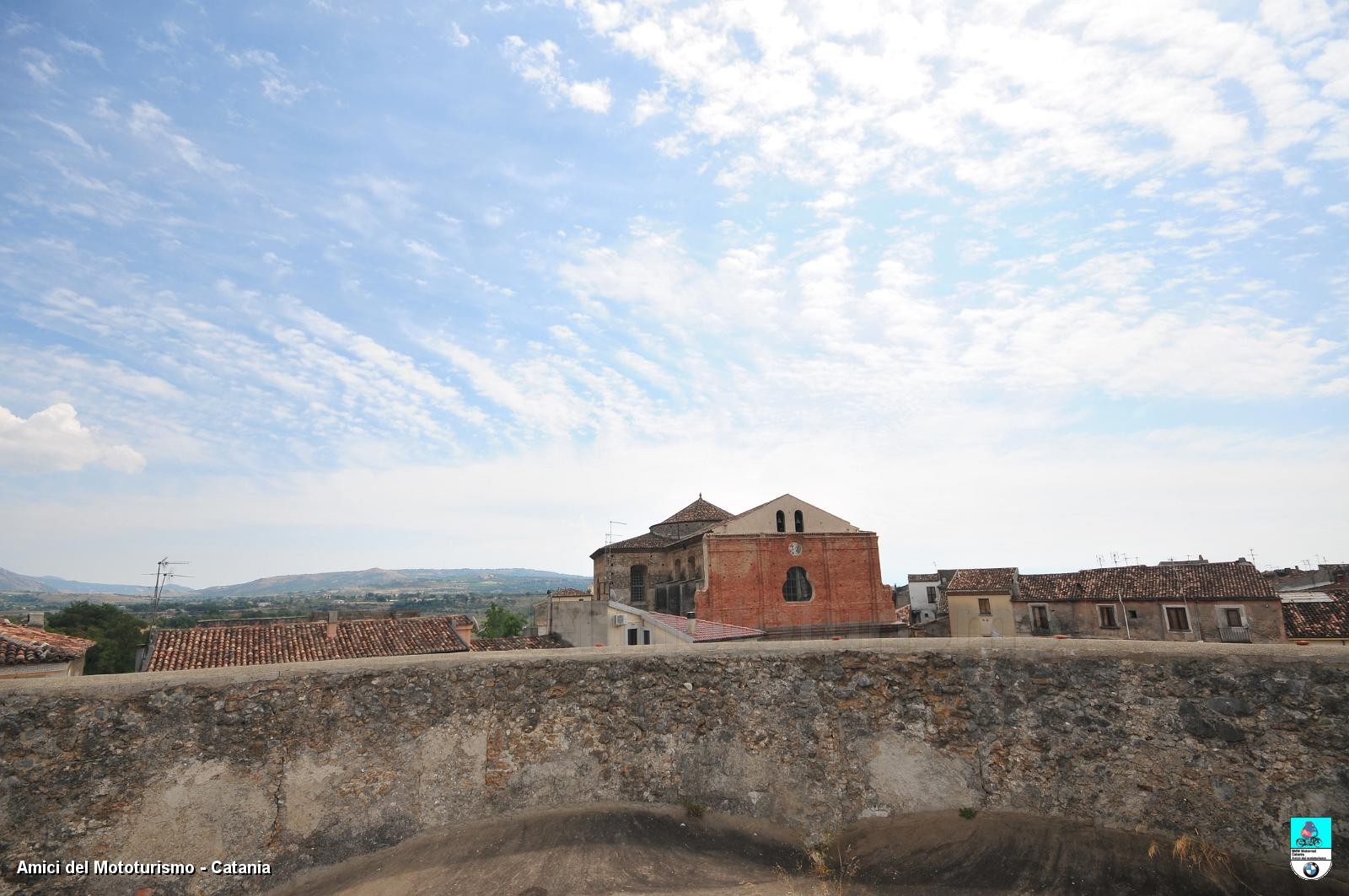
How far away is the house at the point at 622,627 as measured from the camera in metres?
19.2

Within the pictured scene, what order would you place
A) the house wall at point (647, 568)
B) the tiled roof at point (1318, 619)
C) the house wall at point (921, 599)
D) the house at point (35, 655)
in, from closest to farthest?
the house at point (35, 655), the tiled roof at point (1318, 619), the house wall at point (647, 568), the house wall at point (921, 599)

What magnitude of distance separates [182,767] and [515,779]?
2.78 metres

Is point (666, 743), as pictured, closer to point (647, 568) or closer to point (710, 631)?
point (710, 631)

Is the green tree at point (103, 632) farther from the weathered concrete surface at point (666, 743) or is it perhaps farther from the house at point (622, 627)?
the weathered concrete surface at point (666, 743)

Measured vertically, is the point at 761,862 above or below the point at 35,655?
below

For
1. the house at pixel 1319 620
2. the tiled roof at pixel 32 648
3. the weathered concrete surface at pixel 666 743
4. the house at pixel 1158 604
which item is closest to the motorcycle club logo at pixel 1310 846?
the weathered concrete surface at pixel 666 743

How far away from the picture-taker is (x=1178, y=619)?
3316cm

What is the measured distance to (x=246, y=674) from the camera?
242 inches

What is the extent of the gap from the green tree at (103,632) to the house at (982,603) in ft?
185

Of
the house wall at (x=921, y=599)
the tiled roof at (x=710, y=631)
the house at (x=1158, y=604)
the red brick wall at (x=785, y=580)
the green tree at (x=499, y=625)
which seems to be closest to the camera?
the tiled roof at (x=710, y=631)

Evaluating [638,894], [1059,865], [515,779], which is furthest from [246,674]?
[1059,865]

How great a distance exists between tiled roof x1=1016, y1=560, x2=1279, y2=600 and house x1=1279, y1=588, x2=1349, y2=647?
139cm

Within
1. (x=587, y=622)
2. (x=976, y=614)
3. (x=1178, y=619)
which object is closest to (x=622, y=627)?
(x=587, y=622)

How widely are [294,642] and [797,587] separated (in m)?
23.6
